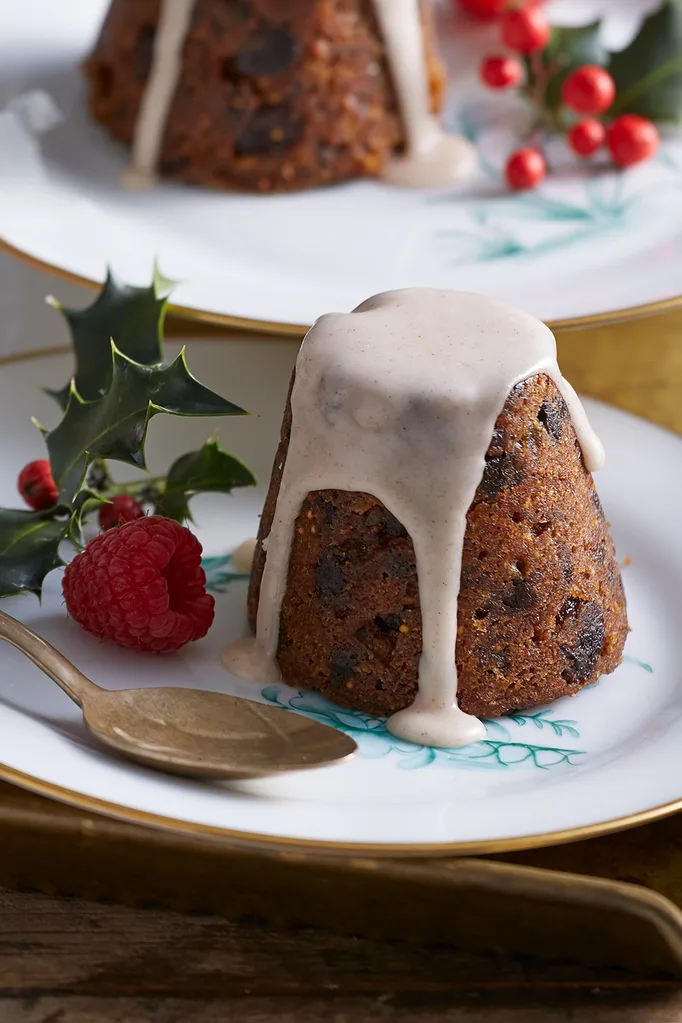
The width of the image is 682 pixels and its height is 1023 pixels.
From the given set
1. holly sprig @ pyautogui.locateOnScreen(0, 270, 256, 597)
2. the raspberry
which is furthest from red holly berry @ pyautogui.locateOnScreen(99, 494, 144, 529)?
the raspberry

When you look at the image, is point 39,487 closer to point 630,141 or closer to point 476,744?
point 476,744

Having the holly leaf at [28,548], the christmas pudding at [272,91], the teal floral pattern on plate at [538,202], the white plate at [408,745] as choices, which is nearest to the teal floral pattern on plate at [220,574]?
the white plate at [408,745]

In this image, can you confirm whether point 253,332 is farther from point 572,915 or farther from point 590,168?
point 572,915

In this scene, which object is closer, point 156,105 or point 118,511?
point 118,511

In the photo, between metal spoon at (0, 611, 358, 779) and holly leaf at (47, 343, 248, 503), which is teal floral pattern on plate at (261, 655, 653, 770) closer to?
metal spoon at (0, 611, 358, 779)

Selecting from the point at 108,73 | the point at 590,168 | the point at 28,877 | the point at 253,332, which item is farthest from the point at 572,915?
the point at 108,73

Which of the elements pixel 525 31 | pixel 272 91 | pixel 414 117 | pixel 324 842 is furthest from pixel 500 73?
pixel 324 842

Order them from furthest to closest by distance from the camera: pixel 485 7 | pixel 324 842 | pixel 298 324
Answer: pixel 485 7, pixel 298 324, pixel 324 842
